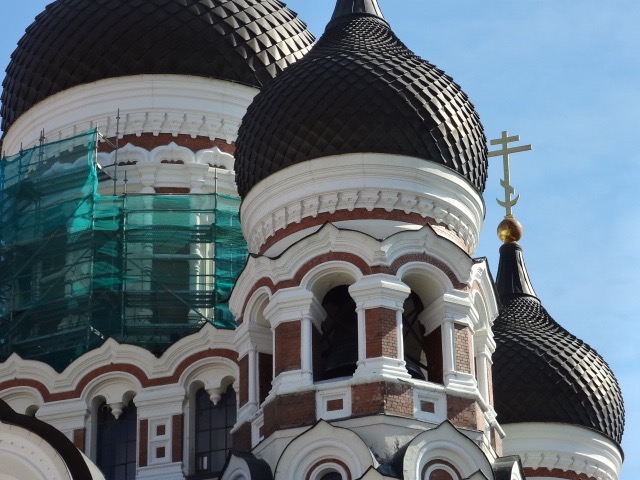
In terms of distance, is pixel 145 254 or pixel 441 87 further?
pixel 145 254

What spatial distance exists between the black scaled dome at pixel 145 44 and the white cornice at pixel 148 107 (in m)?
0.11

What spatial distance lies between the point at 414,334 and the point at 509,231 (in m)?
4.90

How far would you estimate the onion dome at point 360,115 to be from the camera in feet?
68.2

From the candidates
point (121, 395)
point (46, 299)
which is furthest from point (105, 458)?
point (46, 299)

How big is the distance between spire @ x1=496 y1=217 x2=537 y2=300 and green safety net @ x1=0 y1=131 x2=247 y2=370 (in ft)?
11.1

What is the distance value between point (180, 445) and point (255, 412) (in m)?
Answer: 1.51

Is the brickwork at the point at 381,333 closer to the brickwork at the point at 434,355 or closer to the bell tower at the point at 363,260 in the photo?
the bell tower at the point at 363,260

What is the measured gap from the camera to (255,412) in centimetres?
2027

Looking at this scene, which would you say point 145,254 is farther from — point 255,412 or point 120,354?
point 255,412

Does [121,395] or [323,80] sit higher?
[323,80]

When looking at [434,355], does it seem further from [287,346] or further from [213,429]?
[213,429]

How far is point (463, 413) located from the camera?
19875mm

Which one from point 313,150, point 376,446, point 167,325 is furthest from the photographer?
point 167,325

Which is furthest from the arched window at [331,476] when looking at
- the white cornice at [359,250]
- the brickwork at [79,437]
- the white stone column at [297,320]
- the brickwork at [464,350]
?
the brickwork at [79,437]
